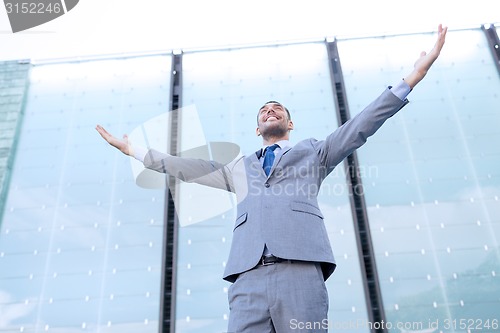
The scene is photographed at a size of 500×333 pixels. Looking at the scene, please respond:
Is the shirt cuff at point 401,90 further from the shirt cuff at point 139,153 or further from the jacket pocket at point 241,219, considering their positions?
the shirt cuff at point 139,153

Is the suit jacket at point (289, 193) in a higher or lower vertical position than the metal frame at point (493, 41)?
lower

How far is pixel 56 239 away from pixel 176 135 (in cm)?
135

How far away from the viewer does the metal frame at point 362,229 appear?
328 centimetres

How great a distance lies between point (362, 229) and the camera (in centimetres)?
362

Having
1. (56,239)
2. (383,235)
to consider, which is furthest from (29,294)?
(383,235)

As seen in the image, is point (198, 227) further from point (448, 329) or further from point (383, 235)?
point (448, 329)

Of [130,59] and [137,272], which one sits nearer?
[137,272]

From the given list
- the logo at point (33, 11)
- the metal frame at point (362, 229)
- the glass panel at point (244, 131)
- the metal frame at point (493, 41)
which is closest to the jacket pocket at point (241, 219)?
the glass panel at point (244, 131)

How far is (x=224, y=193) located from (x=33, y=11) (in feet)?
7.17

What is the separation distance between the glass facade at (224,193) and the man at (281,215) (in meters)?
2.33

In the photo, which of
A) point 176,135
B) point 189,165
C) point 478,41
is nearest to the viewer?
point 189,165

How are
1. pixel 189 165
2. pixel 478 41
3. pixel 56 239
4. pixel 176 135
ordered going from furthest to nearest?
1. pixel 478 41
2. pixel 176 135
3. pixel 56 239
4. pixel 189 165

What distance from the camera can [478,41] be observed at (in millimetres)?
4422

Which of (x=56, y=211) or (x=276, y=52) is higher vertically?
(x=276, y=52)
